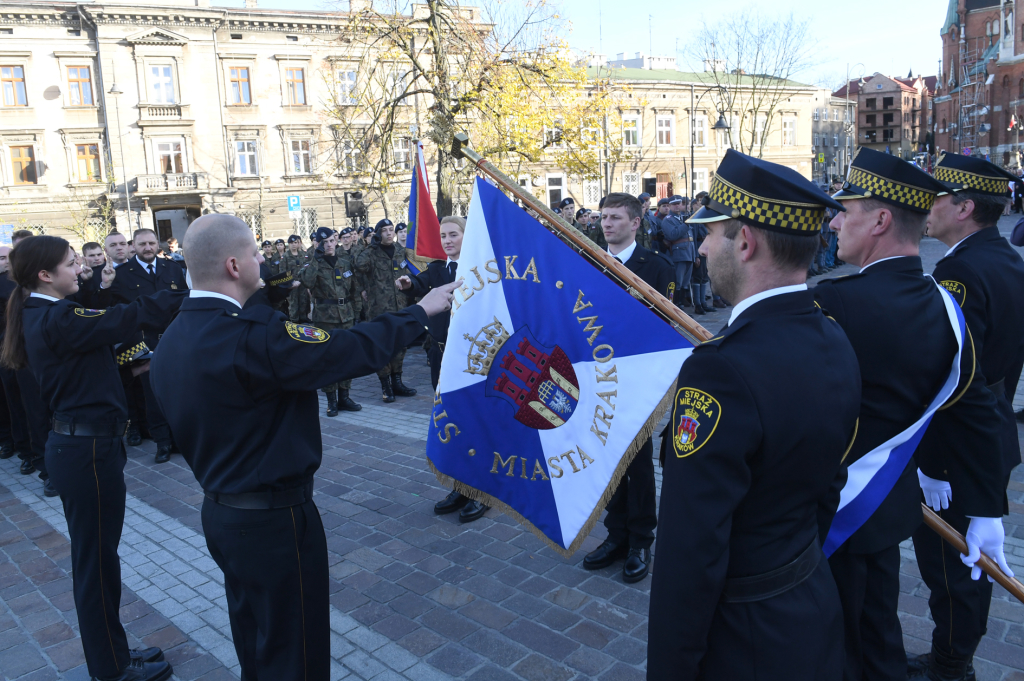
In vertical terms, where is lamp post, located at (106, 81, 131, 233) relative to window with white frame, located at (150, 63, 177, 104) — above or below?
below

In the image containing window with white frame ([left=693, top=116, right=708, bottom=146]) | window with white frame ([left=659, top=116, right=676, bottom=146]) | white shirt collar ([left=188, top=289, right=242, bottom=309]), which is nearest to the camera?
white shirt collar ([left=188, top=289, right=242, bottom=309])

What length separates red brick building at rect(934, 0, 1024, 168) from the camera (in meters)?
70.6

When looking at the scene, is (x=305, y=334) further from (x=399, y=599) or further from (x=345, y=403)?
(x=345, y=403)

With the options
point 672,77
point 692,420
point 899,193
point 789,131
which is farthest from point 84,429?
point 789,131

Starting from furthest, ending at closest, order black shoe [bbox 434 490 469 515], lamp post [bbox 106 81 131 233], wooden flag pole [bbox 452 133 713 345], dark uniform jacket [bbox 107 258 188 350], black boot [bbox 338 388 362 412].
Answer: lamp post [bbox 106 81 131 233] → black boot [bbox 338 388 362 412] → dark uniform jacket [bbox 107 258 188 350] → black shoe [bbox 434 490 469 515] → wooden flag pole [bbox 452 133 713 345]

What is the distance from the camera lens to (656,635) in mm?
1811

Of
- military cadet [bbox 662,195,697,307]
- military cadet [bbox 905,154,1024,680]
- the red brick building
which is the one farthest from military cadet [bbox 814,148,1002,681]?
the red brick building

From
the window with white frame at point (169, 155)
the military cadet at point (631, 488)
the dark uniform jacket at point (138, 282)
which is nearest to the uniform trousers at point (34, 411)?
the dark uniform jacket at point (138, 282)

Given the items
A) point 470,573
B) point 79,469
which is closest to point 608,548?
point 470,573

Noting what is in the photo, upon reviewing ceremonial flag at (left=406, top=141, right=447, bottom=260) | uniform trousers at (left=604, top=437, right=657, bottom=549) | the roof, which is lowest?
uniform trousers at (left=604, top=437, right=657, bottom=549)

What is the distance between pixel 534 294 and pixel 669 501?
6.84 feet

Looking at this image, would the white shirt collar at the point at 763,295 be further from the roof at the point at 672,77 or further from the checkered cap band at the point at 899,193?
the roof at the point at 672,77

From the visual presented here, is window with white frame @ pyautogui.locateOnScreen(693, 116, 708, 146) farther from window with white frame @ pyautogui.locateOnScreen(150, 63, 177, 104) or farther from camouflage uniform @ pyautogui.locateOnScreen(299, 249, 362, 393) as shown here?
camouflage uniform @ pyautogui.locateOnScreen(299, 249, 362, 393)

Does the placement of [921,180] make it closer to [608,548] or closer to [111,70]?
[608,548]
